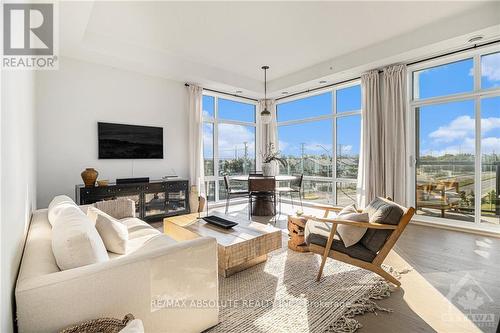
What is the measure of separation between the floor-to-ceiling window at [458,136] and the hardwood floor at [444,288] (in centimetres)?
68

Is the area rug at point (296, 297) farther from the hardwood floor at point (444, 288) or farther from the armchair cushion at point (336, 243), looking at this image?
the armchair cushion at point (336, 243)

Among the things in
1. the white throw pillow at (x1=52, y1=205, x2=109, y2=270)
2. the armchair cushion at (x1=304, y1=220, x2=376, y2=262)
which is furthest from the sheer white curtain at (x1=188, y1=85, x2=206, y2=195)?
the white throw pillow at (x1=52, y1=205, x2=109, y2=270)

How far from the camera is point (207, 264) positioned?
1584 millimetres

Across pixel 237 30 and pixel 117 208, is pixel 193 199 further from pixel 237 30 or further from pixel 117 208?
pixel 237 30

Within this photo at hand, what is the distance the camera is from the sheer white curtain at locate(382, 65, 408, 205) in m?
4.15

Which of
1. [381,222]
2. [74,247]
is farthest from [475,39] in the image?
[74,247]

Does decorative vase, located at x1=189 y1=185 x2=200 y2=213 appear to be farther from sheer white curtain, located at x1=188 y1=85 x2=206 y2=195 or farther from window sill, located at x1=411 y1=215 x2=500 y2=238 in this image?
window sill, located at x1=411 y1=215 x2=500 y2=238

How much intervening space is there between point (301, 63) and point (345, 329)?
4521mm

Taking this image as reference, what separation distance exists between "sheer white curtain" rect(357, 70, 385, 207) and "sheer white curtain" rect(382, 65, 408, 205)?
0.13 m

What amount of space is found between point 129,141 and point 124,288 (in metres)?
3.80

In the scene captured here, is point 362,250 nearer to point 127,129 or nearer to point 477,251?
point 477,251

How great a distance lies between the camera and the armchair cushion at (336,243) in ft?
6.98

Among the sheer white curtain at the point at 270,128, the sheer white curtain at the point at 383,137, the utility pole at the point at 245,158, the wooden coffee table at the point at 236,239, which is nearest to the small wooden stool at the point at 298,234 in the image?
the wooden coffee table at the point at 236,239

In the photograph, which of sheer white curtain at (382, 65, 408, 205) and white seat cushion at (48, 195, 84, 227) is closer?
white seat cushion at (48, 195, 84, 227)
